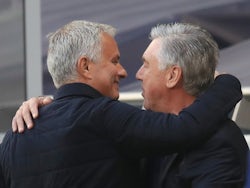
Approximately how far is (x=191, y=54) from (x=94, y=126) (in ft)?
1.17

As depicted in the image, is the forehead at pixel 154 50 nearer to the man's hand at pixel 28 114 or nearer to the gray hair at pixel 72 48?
the gray hair at pixel 72 48

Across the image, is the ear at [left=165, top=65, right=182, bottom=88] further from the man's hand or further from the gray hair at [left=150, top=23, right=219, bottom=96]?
the man's hand

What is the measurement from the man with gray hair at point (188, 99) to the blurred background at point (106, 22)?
6.46 ft

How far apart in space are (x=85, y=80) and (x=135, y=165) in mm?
287

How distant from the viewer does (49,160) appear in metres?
2.05

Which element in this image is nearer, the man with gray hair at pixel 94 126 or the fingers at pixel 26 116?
the man with gray hair at pixel 94 126

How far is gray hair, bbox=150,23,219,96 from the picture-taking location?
211 cm

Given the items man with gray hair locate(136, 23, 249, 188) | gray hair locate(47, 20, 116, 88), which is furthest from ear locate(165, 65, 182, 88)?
gray hair locate(47, 20, 116, 88)

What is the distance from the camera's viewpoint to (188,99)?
220 centimetres

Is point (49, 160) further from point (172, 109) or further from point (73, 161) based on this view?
point (172, 109)

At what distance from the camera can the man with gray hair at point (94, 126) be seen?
79.0 inches

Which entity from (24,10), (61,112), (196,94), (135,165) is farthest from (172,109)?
(24,10)

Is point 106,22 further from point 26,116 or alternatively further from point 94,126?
point 94,126

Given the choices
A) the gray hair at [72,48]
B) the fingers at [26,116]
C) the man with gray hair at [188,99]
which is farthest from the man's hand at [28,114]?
the man with gray hair at [188,99]
